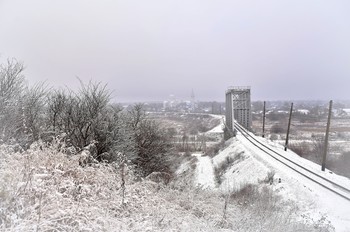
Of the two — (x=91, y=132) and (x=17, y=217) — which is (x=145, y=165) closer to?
(x=91, y=132)

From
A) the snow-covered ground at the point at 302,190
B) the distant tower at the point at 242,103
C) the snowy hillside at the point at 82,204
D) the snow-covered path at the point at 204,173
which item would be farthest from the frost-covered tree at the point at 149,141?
the distant tower at the point at 242,103

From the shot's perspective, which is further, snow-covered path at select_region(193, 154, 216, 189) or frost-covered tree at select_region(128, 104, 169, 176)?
snow-covered path at select_region(193, 154, 216, 189)

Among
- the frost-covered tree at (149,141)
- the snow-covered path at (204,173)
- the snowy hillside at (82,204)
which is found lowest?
the snow-covered path at (204,173)

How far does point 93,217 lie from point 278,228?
486 cm

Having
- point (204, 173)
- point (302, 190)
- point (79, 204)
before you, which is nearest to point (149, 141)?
point (204, 173)

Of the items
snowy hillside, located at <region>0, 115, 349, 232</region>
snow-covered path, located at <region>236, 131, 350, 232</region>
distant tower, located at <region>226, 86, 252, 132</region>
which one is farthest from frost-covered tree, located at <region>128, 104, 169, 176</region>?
distant tower, located at <region>226, 86, 252, 132</region>

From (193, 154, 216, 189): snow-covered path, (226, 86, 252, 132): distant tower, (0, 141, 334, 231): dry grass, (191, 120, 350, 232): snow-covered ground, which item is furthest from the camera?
(226, 86, 252, 132): distant tower

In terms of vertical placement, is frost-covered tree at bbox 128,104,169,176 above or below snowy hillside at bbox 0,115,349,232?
below

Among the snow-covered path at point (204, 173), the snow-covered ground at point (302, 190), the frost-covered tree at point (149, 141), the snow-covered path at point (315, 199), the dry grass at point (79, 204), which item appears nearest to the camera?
the dry grass at point (79, 204)

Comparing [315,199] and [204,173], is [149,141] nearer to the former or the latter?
[204,173]

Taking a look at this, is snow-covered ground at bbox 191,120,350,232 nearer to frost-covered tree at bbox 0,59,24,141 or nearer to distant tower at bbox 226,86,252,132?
frost-covered tree at bbox 0,59,24,141

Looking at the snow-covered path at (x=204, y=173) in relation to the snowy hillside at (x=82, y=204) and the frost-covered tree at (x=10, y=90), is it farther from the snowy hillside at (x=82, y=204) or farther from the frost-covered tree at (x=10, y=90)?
the snowy hillside at (x=82, y=204)

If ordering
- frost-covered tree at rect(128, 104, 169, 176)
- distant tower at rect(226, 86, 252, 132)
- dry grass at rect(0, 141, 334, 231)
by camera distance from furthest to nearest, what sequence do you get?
distant tower at rect(226, 86, 252, 132) < frost-covered tree at rect(128, 104, 169, 176) < dry grass at rect(0, 141, 334, 231)

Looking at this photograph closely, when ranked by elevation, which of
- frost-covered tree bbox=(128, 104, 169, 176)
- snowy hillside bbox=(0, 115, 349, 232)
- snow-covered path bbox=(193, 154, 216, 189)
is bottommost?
snow-covered path bbox=(193, 154, 216, 189)
